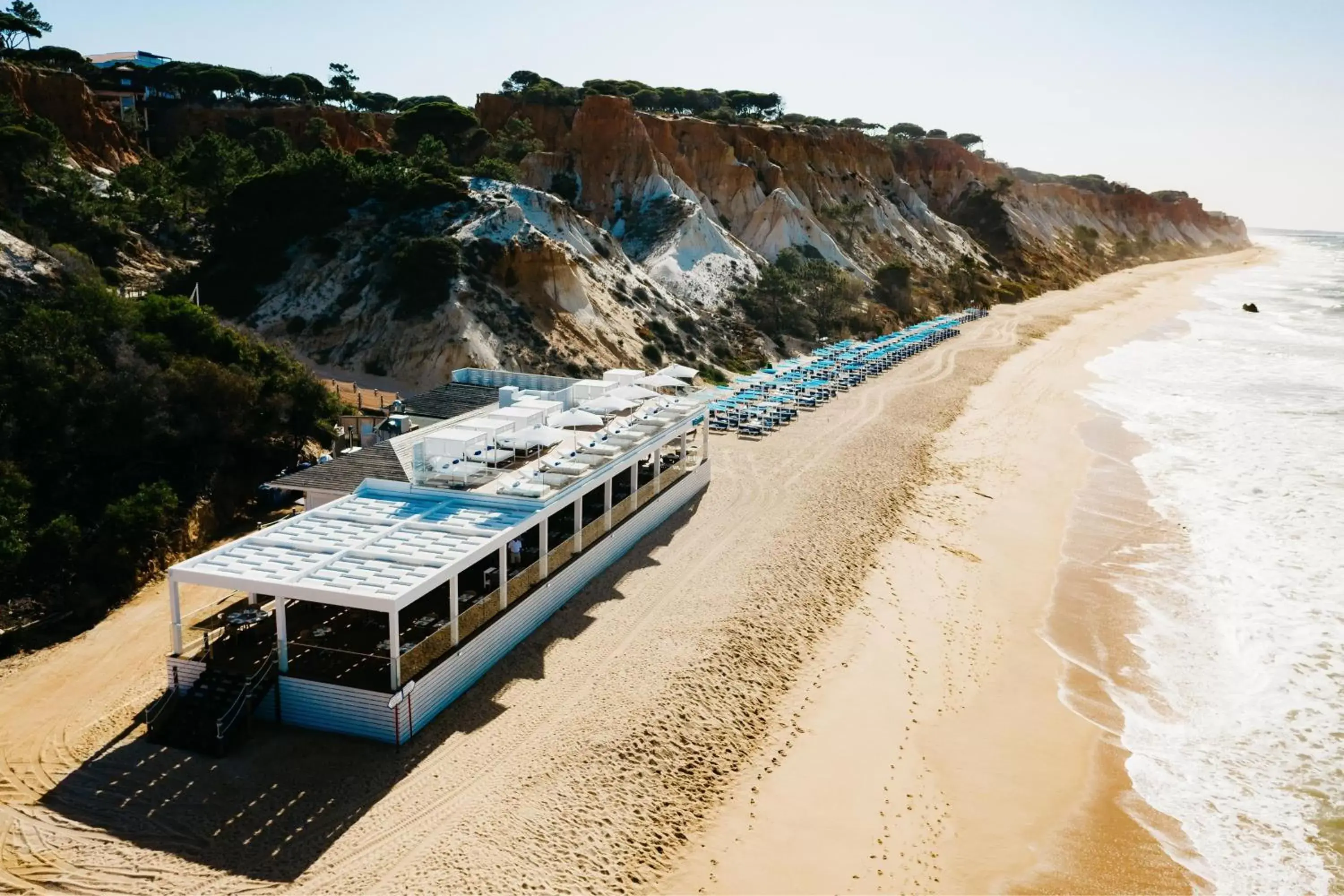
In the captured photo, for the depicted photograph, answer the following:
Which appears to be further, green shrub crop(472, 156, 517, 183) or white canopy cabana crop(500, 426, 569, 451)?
green shrub crop(472, 156, 517, 183)

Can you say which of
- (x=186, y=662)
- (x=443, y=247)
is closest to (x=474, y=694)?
(x=186, y=662)

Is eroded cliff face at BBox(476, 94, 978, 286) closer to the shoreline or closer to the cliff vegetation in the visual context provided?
the cliff vegetation

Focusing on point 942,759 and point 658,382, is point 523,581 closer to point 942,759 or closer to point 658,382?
point 942,759

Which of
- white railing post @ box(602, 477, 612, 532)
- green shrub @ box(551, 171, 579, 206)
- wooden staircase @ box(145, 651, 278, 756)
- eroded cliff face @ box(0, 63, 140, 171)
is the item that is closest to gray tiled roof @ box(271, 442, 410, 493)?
white railing post @ box(602, 477, 612, 532)

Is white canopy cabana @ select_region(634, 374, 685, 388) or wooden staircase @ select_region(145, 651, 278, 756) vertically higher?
white canopy cabana @ select_region(634, 374, 685, 388)

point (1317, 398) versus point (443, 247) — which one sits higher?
point (443, 247)

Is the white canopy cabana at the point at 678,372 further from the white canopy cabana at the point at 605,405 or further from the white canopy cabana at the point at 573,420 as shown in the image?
the white canopy cabana at the point at 573,420

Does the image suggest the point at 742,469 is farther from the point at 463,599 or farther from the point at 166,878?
the point at 166,878
